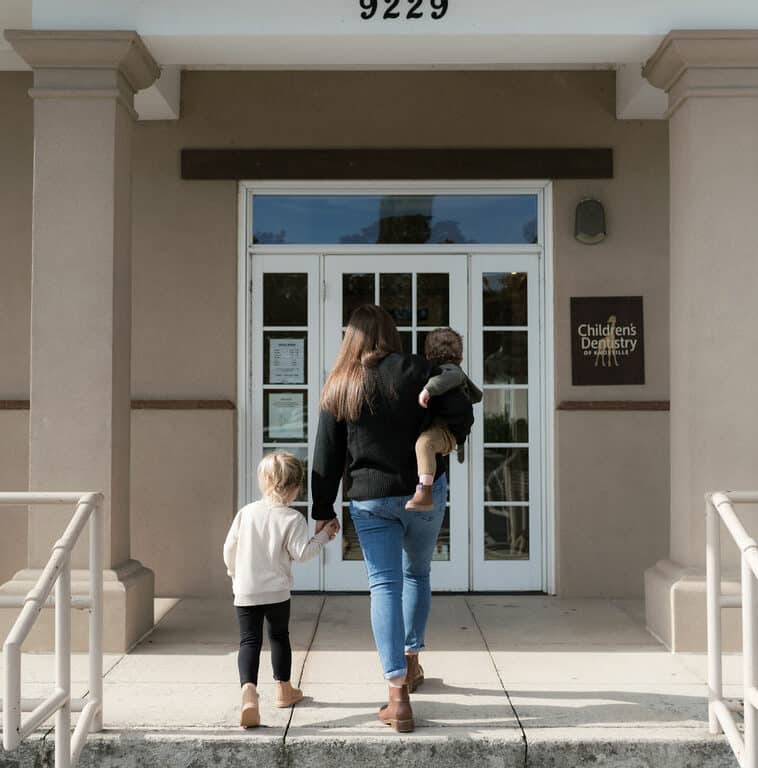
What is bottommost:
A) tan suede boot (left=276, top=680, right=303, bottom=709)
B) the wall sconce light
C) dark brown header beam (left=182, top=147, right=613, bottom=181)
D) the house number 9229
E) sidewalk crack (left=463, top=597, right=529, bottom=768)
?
sidewalk crack (left=463, top=597, right=529, bottom=768)

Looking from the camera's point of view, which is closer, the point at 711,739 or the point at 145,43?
the point at 711,739

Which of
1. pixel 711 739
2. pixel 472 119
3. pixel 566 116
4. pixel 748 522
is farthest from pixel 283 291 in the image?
pixel 711 739

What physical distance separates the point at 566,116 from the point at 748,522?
10.1 ft

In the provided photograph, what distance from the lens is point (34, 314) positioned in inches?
192

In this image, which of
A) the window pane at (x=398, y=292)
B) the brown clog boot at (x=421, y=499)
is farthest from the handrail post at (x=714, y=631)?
the window pane at (x=398, y=292)

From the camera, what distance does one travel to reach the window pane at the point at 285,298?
647 cm

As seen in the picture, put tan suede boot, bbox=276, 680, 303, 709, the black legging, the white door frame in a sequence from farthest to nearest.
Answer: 1. the white door frame
2. tan suede boot, bbox=276, 680, 303, 709
3. the black legging

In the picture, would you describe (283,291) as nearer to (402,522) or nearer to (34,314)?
(34,314)

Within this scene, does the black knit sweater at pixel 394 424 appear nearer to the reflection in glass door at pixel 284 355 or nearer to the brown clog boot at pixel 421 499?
the brown clog boot at pixel 421 499

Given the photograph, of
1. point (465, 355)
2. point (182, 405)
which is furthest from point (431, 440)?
point (182, 405)

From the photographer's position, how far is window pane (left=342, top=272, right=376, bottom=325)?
646cm

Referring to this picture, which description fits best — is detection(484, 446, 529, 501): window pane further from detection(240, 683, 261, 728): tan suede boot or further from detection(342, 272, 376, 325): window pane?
detection(240, 683, 261, 728): tan suede boot

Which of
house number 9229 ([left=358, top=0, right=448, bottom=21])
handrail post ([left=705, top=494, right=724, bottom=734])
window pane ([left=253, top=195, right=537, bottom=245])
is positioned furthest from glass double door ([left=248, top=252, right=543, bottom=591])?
handrail post ([left=705, top=494, right=724, bottom=734])

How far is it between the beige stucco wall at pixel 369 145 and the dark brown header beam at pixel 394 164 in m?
0.10
